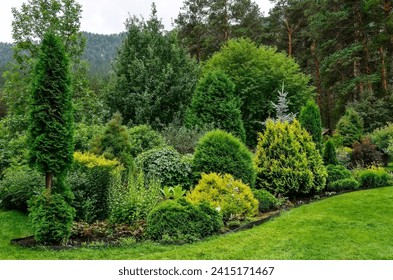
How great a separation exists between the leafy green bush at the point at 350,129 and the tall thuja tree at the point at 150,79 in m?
10.1

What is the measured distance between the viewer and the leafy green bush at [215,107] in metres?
13.8

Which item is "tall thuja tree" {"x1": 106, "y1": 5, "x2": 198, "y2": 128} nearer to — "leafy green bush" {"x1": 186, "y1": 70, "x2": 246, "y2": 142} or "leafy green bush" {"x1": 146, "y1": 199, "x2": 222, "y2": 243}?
"leafy green bush" {"x1": 186, "y1": 70, "x2": 246, "y2": 142}

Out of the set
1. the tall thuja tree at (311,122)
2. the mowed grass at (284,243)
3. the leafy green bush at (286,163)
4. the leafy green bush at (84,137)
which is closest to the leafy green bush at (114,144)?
the leafy green bush at (84,137)

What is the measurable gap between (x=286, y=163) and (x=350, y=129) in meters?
13.4

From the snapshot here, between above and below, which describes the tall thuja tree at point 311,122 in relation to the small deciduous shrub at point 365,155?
above

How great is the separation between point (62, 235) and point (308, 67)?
3048 centimetres

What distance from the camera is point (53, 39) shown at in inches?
231

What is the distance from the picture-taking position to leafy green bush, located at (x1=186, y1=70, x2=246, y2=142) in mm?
13828

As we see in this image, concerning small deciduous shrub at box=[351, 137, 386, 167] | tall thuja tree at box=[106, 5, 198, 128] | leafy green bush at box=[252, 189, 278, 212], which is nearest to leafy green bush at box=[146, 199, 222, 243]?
leafy green bush at box=[252, 189, 278, 212]

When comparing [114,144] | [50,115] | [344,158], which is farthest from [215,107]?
[50,115]

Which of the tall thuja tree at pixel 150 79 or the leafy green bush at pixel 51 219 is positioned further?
the tall thuja tree at pixel 150 79

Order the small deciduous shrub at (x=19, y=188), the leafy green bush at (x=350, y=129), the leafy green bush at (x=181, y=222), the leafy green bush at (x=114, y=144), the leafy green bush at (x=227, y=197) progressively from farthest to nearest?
the leafy green bush at (x=350, y=129), the leafy green bush at (x=114, y=144), the small deciduous shrub at (x=19, y=188), the leafy green bush at (x=227, y=197), the leafy green bush at (x=181, y=222)

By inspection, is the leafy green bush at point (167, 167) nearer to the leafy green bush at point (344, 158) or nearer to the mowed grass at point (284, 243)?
the mowed grass at point (284, 243)
